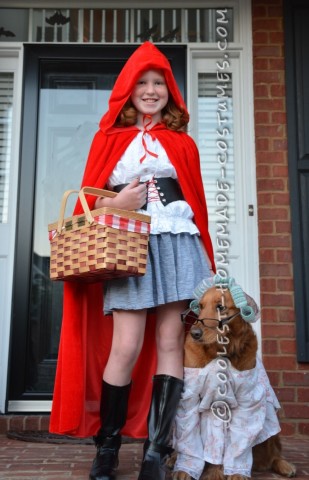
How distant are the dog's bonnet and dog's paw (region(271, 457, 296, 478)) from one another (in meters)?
0.66

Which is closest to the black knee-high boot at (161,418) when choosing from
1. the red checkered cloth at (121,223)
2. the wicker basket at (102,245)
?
the wicker basket at (102,245)

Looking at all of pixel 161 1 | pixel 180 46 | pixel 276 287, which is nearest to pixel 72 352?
pixel 276 287

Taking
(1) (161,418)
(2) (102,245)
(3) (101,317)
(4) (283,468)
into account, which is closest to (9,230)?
(3) (101,317)

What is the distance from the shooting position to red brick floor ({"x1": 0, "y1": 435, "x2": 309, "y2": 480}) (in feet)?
7.52

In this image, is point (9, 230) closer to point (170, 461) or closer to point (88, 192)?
point (88, 192)

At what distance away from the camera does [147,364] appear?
2.53m

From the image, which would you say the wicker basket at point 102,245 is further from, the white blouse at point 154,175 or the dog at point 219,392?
the dog at point 219,392

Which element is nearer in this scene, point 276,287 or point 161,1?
point 276,287

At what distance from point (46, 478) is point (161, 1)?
10.3ft

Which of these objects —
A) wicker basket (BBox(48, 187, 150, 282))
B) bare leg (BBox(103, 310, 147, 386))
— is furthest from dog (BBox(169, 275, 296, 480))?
wicker basket (BBox(48, 187, 150, 282))

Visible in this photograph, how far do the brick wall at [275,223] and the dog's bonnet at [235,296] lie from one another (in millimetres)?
1348

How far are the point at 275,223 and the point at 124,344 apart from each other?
1704 millimetres

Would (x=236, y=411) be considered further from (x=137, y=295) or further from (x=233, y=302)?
(x=137, y=295)

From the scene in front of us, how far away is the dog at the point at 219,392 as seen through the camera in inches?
82.1
